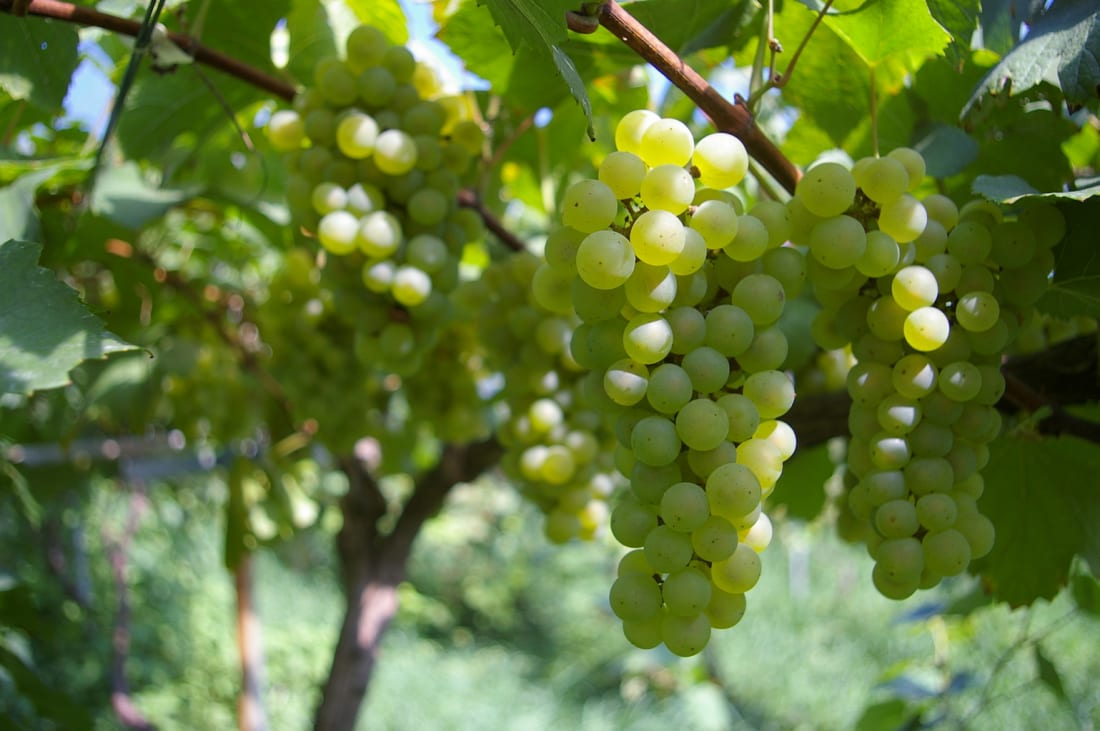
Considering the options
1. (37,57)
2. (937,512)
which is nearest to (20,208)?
(37,57)

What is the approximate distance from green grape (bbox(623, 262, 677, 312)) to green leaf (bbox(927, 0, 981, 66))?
187mm

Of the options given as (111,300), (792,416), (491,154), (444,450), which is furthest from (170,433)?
(792,416)

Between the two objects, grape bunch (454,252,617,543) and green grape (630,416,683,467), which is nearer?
green grape (630,416,683,467)

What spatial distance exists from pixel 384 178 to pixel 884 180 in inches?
11.9

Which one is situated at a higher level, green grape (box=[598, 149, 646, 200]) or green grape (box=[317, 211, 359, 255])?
green grape (box=[598, 149, 646, 200])

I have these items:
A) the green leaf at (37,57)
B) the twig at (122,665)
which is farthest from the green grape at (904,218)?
A: the twig at (122,665)

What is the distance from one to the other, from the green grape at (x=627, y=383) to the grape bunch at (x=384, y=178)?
0.73 ft

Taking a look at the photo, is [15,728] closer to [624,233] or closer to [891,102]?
[624,233]

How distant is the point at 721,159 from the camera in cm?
37

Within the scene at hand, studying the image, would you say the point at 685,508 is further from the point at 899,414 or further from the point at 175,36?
the point at 175,36

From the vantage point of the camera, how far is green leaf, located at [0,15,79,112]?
541 millimetres

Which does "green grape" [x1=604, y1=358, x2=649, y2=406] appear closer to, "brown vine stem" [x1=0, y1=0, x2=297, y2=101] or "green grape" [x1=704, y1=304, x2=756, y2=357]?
"green grape" [x1=704, y1=304, x2=756, y2=357]

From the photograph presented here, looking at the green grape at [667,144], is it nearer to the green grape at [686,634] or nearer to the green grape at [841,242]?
the green grape at [841,242]

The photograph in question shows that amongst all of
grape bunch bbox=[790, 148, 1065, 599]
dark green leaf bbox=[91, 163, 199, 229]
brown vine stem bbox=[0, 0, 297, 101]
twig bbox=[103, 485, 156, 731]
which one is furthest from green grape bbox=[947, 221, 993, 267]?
twig bbox=[103, 485, 156, 731]
